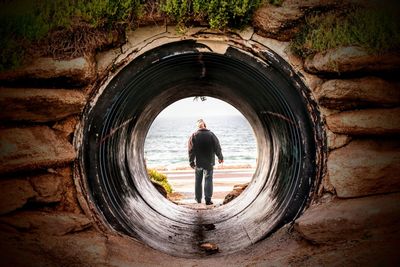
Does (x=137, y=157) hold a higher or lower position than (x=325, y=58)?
lower

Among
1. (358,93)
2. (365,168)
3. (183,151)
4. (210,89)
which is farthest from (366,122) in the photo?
(183,151)

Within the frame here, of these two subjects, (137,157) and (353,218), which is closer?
(353,218)

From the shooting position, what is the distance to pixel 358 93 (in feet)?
7.41

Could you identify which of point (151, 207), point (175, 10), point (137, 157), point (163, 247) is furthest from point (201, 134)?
point (175, 10)

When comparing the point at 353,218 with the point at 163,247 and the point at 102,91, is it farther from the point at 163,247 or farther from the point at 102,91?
the point at 102,91

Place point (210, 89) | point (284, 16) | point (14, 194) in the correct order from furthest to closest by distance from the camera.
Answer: point (210, 89) < point (284, 16) < point (14, 194)

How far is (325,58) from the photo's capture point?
2.29 m

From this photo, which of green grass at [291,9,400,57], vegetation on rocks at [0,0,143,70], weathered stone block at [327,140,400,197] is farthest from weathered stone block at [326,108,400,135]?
vegetation on rocks at [0,0,143,70]

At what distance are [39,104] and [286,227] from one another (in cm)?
207

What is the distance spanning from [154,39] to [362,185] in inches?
74.9

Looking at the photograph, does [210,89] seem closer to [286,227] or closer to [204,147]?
[286,227]

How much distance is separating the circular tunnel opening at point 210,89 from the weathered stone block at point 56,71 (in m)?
0.21

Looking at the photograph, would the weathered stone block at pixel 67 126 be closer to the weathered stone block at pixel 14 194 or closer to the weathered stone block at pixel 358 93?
the weathered stone block at pixel 14 194

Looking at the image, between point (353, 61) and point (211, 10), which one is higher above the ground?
point (211, 10)
